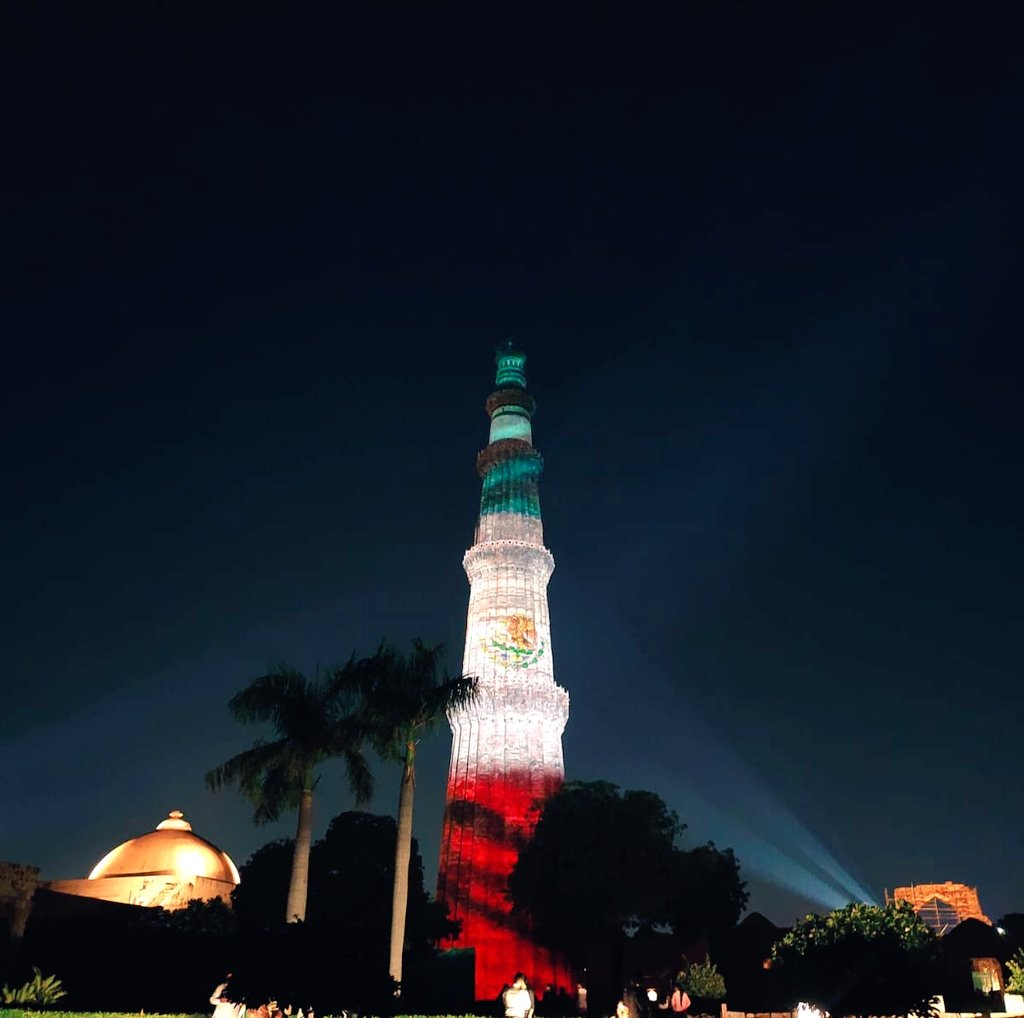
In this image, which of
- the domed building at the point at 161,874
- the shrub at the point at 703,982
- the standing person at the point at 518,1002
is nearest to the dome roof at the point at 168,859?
the domed building at the point at 161,874

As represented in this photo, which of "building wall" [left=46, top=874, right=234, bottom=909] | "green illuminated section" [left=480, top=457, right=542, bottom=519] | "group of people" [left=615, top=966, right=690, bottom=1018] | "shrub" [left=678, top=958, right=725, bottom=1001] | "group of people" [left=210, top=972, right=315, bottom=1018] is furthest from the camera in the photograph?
"green illuminated section" [left=480, top=457, right=542, bottom=519]

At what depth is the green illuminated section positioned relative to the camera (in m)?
80.0

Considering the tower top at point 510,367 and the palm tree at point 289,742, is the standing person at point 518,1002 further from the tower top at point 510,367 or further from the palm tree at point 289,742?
the tower top at point 510,367

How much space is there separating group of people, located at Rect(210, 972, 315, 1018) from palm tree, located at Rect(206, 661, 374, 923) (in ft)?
36.3

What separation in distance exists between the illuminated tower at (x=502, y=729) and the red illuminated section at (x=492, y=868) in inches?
2.8

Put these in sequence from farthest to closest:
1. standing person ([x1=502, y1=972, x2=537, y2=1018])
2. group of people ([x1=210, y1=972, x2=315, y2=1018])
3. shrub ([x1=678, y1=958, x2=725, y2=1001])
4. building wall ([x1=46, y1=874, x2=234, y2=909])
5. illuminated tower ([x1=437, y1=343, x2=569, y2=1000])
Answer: illuminated tower ([x1=437, y1=343, x2=569, y2=1000]), building wall ([x1=46, y1=874, x2=234, y2=909]), shrub ([x1=678, y1=958, x2=725, y2=1001]), standing person ([x1=502, y1=972, x2=537, y2=1018]), group of people ([x1=210, y1=972, x2=315, y2=1018])

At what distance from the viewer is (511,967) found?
64312mm

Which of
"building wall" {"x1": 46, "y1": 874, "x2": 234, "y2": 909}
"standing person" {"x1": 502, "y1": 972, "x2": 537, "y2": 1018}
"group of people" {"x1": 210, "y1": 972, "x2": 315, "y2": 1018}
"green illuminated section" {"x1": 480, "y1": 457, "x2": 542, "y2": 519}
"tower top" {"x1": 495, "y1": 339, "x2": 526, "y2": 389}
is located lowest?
"group of people" {"x1": 210, "y1": 972, "x2": 315, "y2": 1018}

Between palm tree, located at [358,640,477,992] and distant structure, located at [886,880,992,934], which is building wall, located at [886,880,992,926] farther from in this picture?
palm tree, located at [358,640,477,992]

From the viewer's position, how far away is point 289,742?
1123 inches

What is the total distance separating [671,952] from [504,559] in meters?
30.3

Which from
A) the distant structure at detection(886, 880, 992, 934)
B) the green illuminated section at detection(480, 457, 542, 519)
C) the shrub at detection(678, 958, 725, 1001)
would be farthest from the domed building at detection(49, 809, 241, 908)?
the distant structure at detection(886, 880, 992, 934)

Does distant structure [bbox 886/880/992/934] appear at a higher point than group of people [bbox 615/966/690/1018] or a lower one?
higher

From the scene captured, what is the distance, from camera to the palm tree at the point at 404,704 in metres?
28.5
